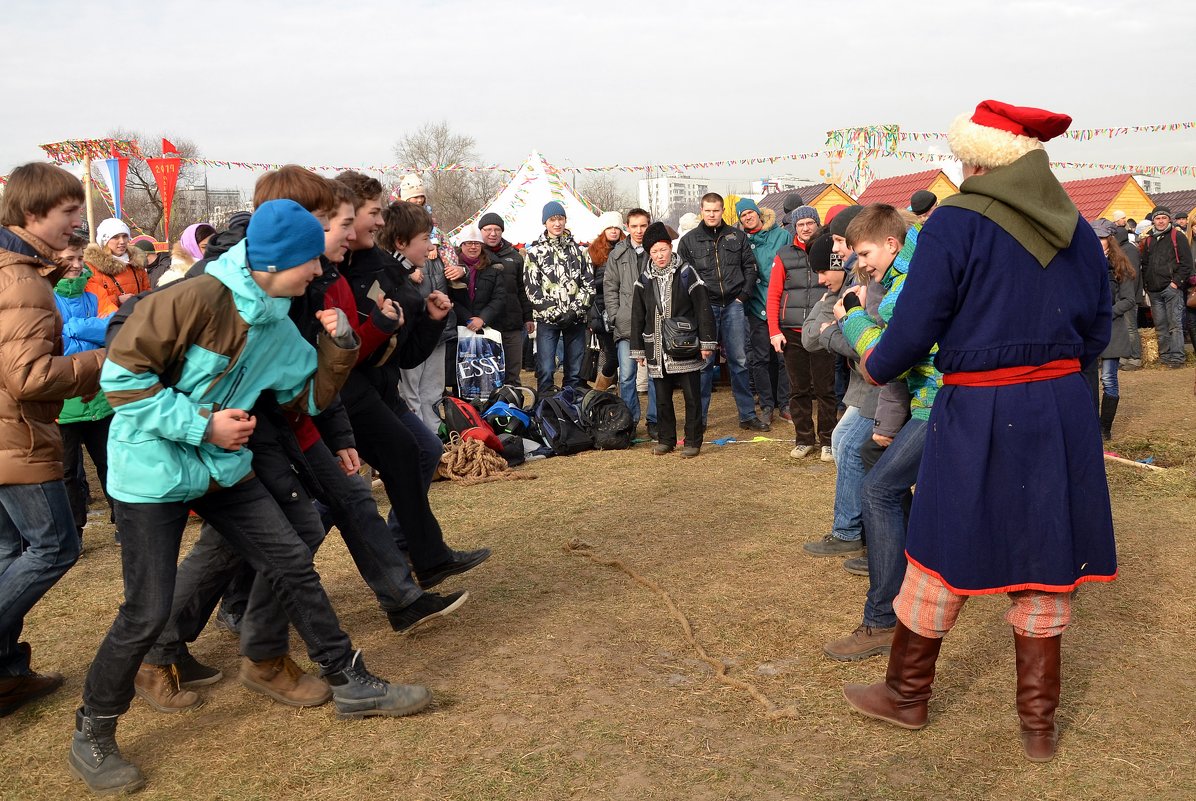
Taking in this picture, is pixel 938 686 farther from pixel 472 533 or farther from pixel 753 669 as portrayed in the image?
pixel 472 533

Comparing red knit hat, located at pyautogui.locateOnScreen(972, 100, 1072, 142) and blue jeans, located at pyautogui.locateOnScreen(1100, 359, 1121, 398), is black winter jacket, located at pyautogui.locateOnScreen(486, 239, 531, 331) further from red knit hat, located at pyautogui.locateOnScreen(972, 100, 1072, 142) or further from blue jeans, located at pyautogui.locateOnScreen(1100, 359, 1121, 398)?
red knit hat, located at pyautogui.locateOnScreen(972, 100, 1072, 142)

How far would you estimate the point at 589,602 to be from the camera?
495 centimetres

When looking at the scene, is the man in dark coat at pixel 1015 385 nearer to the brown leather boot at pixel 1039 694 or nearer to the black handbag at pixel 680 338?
the brown leather boot at pixel 1039 694

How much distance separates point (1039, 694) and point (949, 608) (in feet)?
1.31

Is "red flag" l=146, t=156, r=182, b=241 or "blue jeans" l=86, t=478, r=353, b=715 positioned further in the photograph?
"red flag" l=146, t=156, r=182, b=241

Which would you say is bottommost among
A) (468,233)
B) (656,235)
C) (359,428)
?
(359,428)

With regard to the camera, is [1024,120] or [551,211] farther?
[551,211]

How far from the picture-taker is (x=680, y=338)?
8.36 m

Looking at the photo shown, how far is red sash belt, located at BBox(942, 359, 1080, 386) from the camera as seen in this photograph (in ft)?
10.2

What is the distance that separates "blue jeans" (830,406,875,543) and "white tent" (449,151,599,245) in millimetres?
15031

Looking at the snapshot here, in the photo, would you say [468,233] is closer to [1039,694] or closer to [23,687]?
[23,687]

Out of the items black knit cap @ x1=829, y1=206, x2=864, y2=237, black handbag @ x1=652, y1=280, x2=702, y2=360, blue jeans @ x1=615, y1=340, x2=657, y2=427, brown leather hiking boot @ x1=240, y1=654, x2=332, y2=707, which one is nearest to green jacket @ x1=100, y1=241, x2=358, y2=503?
brown leather hiking boot @ x1=240, y1=654, x2=332, y2=707

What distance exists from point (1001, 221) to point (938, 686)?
1.82 meters

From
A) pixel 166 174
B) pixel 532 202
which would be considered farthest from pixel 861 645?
pixel 166 174
